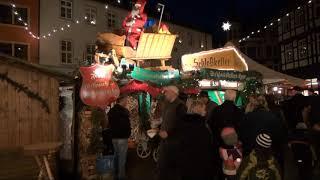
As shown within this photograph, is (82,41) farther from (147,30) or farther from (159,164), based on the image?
(159,164)

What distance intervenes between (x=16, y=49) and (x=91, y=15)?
737 centimetres

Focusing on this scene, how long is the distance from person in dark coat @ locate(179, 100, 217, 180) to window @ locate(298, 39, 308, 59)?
31.5 metres

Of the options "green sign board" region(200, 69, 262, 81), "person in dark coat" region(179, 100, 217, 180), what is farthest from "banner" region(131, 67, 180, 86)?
"person in dark coat" region(179, 100, 217, 180)

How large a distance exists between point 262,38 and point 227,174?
5200 cm

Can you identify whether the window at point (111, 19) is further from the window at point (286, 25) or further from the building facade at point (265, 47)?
the building facade at point (265, 47)

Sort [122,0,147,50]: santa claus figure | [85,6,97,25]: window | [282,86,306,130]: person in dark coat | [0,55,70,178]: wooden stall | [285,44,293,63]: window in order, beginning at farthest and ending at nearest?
[285,44,293,63]: window → [85,6,97,25]: window → [122,0,147,50]: santa claus figure → [282,86,306,130]: person in dark coat → [0,55,70,178]: wooden stall

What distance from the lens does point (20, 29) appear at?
2964 cm

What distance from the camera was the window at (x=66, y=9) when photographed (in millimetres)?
31719

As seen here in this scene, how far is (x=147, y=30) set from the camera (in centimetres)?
1339

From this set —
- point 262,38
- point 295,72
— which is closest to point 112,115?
point 295,72

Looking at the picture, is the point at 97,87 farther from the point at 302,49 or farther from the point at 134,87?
the point at 302,49

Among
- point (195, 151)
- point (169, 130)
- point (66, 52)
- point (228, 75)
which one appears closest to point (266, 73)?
point (228, 75)

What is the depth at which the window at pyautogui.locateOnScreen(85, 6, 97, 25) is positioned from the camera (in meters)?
33.5

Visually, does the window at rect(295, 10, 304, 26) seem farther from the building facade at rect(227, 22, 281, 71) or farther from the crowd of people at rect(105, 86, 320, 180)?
the crowd of people at rect(105, 86, 320, 180)
